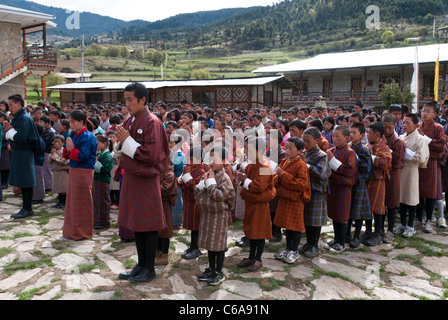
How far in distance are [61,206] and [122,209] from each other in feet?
12.1

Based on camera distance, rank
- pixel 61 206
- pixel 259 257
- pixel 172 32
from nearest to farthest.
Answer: pixel 259 257
pixel 61 206
pixel 172 32

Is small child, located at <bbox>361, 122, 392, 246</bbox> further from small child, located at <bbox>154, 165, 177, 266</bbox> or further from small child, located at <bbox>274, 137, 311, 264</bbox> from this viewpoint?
small child, located at <bbox>154, 165, 177, 266</bbox>

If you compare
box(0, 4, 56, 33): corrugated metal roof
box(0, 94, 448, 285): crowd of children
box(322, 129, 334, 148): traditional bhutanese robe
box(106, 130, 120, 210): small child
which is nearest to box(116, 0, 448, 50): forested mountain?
box(0, 4, 56, 33): corrugated metal roof

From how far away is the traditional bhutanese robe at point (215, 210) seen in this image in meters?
3.72

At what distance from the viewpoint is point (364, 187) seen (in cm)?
493

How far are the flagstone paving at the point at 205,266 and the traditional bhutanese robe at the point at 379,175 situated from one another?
0.61m

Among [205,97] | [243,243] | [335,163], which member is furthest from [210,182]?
[205,97]

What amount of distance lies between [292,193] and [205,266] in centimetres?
136

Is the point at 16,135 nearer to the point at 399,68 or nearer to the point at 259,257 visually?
the point at 259,257

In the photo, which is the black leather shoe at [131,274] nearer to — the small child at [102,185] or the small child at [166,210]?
the small child at [166,210]

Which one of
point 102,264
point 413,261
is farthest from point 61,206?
point 413,261

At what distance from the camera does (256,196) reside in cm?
405

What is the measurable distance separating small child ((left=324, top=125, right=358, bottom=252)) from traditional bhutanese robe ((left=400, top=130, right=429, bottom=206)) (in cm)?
122

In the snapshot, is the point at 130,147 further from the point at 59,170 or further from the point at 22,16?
the point at 22,16
